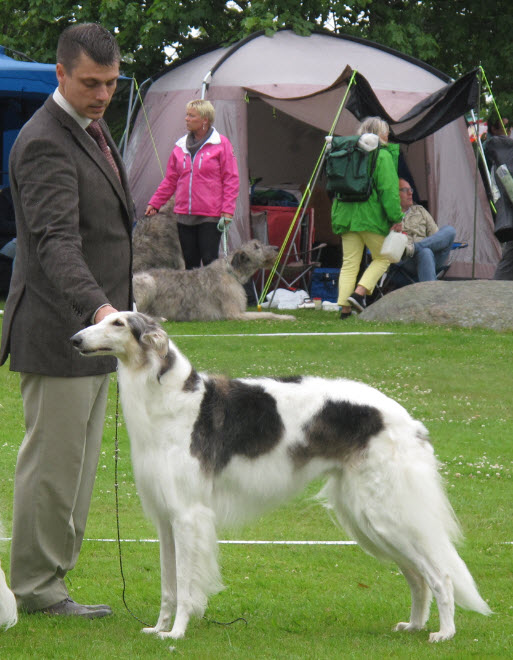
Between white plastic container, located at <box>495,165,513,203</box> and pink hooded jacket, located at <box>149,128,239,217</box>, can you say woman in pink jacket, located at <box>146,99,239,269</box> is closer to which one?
pink hooded jacket, located at <box>149,128,239,217</box>

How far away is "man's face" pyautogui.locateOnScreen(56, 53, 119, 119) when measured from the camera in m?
3.77

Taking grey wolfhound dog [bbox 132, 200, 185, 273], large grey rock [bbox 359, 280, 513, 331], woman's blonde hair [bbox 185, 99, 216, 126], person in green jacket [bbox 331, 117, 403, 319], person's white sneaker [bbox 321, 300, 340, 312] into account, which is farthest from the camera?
grey wolfhound dog [bbox 132, 200, 185, 273]

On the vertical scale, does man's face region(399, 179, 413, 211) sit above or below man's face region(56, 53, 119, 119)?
below

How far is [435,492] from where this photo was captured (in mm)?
4102

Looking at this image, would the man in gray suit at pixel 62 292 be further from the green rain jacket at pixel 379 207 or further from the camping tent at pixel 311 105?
the camping tent at pixel 311 105

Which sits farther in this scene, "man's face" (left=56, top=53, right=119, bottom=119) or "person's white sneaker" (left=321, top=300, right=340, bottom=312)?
"person's white sneaker" (left=321, top=300, right=340, bottom=312)

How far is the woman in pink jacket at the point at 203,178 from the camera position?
12164mm

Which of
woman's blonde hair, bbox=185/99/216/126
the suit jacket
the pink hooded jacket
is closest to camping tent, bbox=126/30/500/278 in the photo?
the pink hooded jacket

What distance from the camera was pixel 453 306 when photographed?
11.7m

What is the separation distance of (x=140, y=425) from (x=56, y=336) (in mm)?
482

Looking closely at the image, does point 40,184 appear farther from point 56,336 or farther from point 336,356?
point 336,356

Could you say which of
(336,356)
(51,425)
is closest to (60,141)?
(51,425)

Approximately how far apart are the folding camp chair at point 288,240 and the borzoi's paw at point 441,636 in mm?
10341

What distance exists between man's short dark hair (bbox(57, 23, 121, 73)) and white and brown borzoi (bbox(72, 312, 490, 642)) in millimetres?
974
